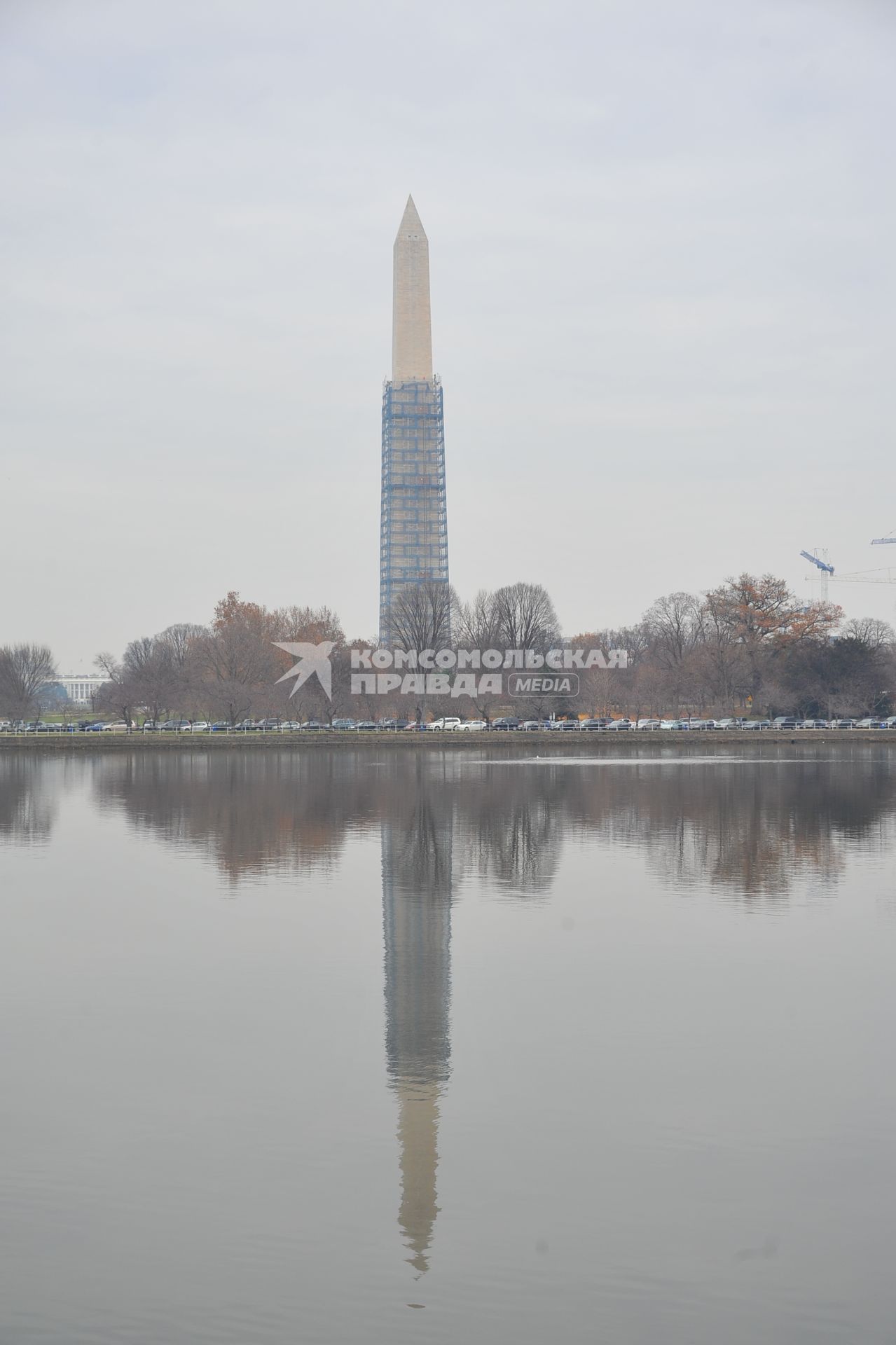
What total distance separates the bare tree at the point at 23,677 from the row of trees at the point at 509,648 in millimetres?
125

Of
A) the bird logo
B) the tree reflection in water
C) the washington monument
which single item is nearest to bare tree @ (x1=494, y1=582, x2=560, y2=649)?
the bird logo

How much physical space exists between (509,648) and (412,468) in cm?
4342

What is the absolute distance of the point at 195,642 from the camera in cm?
9850

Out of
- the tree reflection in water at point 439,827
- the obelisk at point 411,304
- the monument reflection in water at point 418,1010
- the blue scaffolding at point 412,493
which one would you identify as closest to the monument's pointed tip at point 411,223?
the obelisk at point 411,304

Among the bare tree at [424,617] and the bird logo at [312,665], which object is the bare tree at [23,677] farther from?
the bare tree at [424,617]

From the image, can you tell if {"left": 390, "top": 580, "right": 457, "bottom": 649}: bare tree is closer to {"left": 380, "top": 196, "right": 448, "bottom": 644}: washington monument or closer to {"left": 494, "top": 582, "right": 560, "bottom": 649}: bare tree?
{"left": 494, "top": 582, "right": 560, "bottom": 649}: bare tree

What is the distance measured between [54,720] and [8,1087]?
10089 centimetres

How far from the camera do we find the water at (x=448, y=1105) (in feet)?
22.6

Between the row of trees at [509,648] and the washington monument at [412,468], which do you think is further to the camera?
the washington monument at [412,468]

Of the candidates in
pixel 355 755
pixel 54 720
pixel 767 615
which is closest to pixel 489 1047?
pixel 355 755

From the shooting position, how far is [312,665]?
282ft

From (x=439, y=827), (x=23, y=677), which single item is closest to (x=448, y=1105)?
(x=439, y=827)

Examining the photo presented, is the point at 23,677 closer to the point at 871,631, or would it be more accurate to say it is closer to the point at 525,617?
the point at 525,617

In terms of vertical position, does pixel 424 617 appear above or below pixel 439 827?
above
